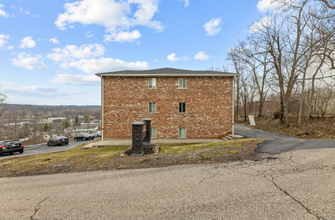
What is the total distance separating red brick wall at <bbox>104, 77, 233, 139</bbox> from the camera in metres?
16.3

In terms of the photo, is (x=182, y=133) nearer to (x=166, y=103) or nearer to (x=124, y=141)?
(x=166, y=103)

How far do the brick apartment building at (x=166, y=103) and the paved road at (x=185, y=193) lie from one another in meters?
10.7

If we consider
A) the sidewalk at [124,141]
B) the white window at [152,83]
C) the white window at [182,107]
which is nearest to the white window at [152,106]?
the white window at [152,83]

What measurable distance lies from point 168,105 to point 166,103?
0.29 meters

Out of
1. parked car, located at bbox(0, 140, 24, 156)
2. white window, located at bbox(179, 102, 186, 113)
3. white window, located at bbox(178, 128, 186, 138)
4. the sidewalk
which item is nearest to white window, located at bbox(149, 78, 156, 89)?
white window, located at bbox(179, 102, 186, 113)

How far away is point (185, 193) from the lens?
379 cm

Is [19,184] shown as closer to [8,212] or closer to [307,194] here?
[8,212]

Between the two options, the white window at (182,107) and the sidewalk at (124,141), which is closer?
the sidewalk at (124,141)

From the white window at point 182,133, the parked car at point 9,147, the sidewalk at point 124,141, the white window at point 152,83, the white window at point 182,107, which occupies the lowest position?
the parked car at point 9,147

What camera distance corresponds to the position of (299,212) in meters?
2.89

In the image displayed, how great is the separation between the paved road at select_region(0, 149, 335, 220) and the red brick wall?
10703 millimetres

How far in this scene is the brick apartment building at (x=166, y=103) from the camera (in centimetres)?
1628

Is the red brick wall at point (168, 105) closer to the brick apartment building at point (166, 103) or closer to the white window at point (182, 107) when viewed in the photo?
the brick apartment building at point (166, 103)

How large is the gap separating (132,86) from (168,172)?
41.8 feet
